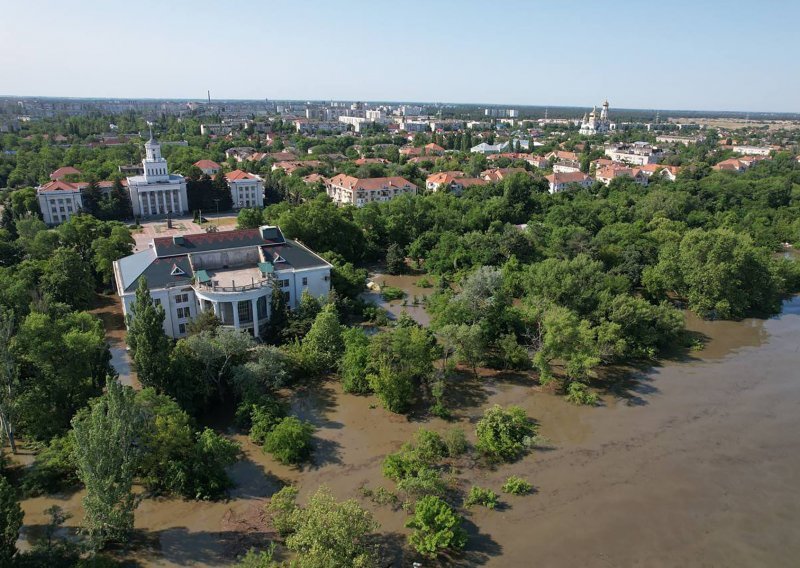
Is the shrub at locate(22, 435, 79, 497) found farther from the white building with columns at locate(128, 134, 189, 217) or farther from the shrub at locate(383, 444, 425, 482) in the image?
the white building with columns at locate(128, 134, 189, 217)

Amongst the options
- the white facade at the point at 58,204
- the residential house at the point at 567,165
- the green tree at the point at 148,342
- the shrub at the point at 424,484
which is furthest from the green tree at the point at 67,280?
the residential house at the point at 567,165

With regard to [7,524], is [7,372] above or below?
above

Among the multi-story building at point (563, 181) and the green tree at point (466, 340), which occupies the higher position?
the multi-story building at point (563, 181)

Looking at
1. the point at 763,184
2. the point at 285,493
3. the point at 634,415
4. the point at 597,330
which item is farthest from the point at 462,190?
the point at 285,493

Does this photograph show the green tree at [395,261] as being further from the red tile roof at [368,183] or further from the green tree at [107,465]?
the green tree at [107,465]

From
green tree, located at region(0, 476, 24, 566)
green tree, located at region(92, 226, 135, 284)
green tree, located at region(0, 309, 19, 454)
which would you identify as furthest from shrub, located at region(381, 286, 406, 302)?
green tree, located at region(0, 476, 24, 566)

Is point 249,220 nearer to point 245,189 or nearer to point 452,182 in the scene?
point 245,189

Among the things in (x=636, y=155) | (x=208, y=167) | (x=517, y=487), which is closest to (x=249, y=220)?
(x=208, y=167)
